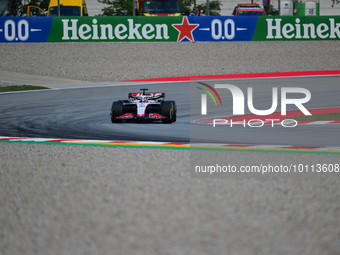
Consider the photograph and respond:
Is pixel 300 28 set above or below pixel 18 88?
above

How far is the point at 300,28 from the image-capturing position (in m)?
21.0

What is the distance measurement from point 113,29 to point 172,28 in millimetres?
2525

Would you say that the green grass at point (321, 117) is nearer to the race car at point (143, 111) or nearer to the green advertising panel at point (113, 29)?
the race car at point (143, 111)

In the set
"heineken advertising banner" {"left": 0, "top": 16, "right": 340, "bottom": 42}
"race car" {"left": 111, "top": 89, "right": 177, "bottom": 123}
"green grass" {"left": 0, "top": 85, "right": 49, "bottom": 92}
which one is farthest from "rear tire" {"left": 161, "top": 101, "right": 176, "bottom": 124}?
"heineken advertising banner" {"left": 0, "top": 16, "right": 340, "bottom": 42}

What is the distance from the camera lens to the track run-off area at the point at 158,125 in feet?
25.5

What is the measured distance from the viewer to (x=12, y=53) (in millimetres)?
22266

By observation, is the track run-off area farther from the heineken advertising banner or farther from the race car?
the heineken advertising banner

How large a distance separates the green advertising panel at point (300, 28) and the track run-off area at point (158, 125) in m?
5.98

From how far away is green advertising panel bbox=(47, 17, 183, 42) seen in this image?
20.7 m

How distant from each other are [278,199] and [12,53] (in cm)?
1985

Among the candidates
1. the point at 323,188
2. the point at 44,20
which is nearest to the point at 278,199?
the point at 323,188

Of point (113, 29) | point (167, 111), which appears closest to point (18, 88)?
point (113, 29)

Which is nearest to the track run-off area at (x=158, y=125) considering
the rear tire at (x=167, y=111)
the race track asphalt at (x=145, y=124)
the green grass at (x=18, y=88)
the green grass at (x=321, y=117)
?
the race track asphalt at (x=145, y=124)
